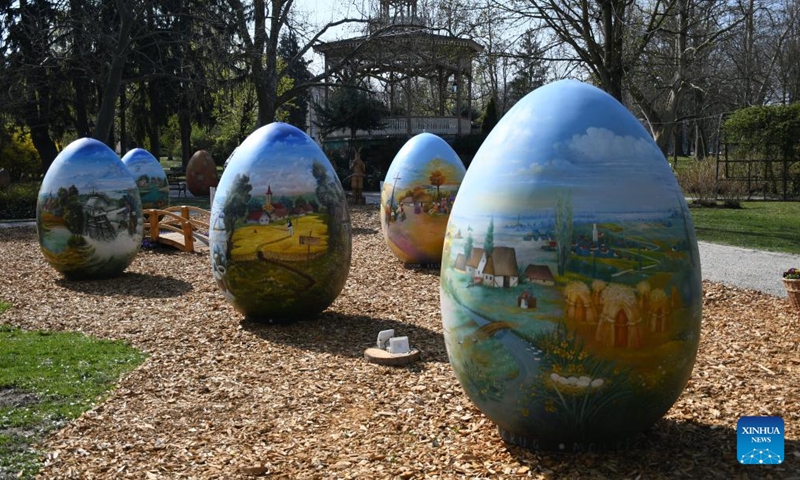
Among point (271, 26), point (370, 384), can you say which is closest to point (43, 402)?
point (370, 384)

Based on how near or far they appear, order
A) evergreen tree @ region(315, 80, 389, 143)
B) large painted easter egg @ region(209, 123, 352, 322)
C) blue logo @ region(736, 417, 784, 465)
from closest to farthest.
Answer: blue logo @ region(736, 417, 784, 465)
large painted easter egg @ region(209, 123, 352, 322)
evergreen tree @ region(315, 80, 389, 143)

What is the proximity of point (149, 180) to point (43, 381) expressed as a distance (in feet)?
43.6

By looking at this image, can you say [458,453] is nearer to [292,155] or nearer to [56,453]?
[56,453]

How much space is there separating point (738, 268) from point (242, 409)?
8727 mm

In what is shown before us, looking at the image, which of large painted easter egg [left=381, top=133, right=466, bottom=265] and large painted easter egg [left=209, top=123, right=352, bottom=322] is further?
large painted easter egg [left=381, top=133, right=466, bottom=265]

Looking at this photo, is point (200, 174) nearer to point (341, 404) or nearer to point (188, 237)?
point (188, 237)

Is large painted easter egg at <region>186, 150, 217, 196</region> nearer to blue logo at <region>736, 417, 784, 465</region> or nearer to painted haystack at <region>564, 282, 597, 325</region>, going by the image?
painted haystack at <region>564, 282, 597, 325</region>

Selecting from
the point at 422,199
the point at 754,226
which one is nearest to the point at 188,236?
the point at 422,199

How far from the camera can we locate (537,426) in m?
4.12

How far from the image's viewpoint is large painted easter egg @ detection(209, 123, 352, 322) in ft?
25.0

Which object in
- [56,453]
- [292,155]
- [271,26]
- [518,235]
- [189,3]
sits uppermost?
[189,3]

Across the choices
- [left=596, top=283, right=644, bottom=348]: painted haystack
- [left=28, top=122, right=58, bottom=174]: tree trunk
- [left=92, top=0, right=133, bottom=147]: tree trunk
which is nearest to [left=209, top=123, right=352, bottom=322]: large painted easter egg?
[left=596, top=283, right=644, bottom=348]: painted haystack

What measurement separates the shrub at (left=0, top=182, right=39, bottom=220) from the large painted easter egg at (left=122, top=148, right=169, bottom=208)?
516 cm

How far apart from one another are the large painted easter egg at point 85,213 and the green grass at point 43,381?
9.44 ft
